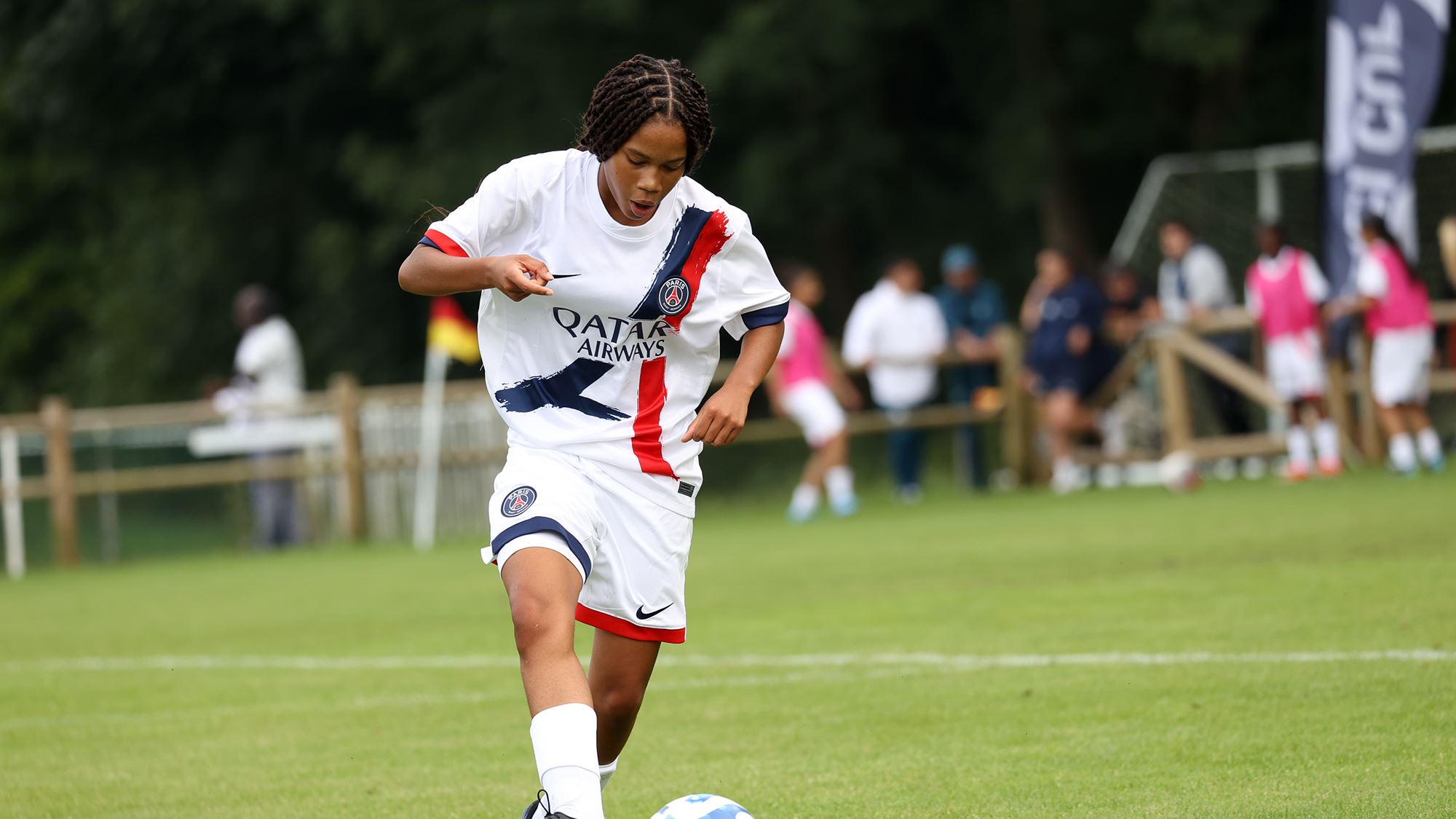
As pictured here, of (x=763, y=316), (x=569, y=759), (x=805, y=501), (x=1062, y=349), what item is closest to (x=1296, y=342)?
(x=1062, y=349)

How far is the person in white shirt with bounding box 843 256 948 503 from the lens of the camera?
20.2 meters

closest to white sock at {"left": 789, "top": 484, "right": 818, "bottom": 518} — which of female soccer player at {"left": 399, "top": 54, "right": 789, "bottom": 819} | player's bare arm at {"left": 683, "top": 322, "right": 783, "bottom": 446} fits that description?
player's bare arm at {"left": 683, "top": 322, "right": 783, "bottom": 446}

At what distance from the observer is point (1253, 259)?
2211 centimetres

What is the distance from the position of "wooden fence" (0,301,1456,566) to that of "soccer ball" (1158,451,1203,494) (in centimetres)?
96

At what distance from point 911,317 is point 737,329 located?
15081 mm

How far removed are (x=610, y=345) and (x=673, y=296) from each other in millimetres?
205

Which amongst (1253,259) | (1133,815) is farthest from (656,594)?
(1253,259)

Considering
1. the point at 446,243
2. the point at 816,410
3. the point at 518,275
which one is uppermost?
the point at 446,243

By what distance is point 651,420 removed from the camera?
5059mm

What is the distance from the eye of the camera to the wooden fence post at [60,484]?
19797 millimetres

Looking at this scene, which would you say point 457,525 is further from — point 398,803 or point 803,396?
point 398,803

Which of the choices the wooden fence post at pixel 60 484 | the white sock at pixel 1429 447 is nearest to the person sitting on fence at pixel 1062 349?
the white sock at pixel 1429 447

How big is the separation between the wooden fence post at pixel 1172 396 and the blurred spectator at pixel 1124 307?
282 millimetres

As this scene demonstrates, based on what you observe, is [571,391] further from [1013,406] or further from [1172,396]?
[1013,406]
